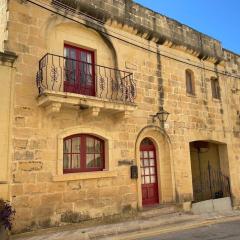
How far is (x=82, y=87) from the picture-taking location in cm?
821

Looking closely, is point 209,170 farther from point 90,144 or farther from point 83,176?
point 83,176

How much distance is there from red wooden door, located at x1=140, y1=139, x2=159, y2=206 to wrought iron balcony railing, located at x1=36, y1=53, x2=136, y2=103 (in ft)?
6.20

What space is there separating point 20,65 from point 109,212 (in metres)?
4.61

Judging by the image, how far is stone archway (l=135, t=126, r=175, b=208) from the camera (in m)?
9.57

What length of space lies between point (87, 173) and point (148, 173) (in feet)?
9.18

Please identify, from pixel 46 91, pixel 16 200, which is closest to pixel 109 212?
pixel 16 200

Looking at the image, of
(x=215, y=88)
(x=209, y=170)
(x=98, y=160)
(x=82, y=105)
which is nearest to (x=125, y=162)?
(x=98, y=160)

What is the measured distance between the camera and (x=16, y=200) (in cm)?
637

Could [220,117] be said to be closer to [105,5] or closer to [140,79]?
[140,79]

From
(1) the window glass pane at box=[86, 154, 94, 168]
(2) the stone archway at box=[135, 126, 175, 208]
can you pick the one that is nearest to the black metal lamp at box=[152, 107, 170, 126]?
(2) the stone archway at box=[135, 126, 175, 208]

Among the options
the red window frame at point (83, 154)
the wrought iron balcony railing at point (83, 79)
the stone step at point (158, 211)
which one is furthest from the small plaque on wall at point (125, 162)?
the wrought iron balcony railing at point (83, 79)

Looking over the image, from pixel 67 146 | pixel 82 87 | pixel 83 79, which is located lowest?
pixel 67 146

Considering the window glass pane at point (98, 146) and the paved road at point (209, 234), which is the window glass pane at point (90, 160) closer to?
the window glass pane at point (98, 146)

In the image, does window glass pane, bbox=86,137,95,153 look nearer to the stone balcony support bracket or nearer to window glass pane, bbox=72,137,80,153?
window glass pane, bbox=72,137,80,153
